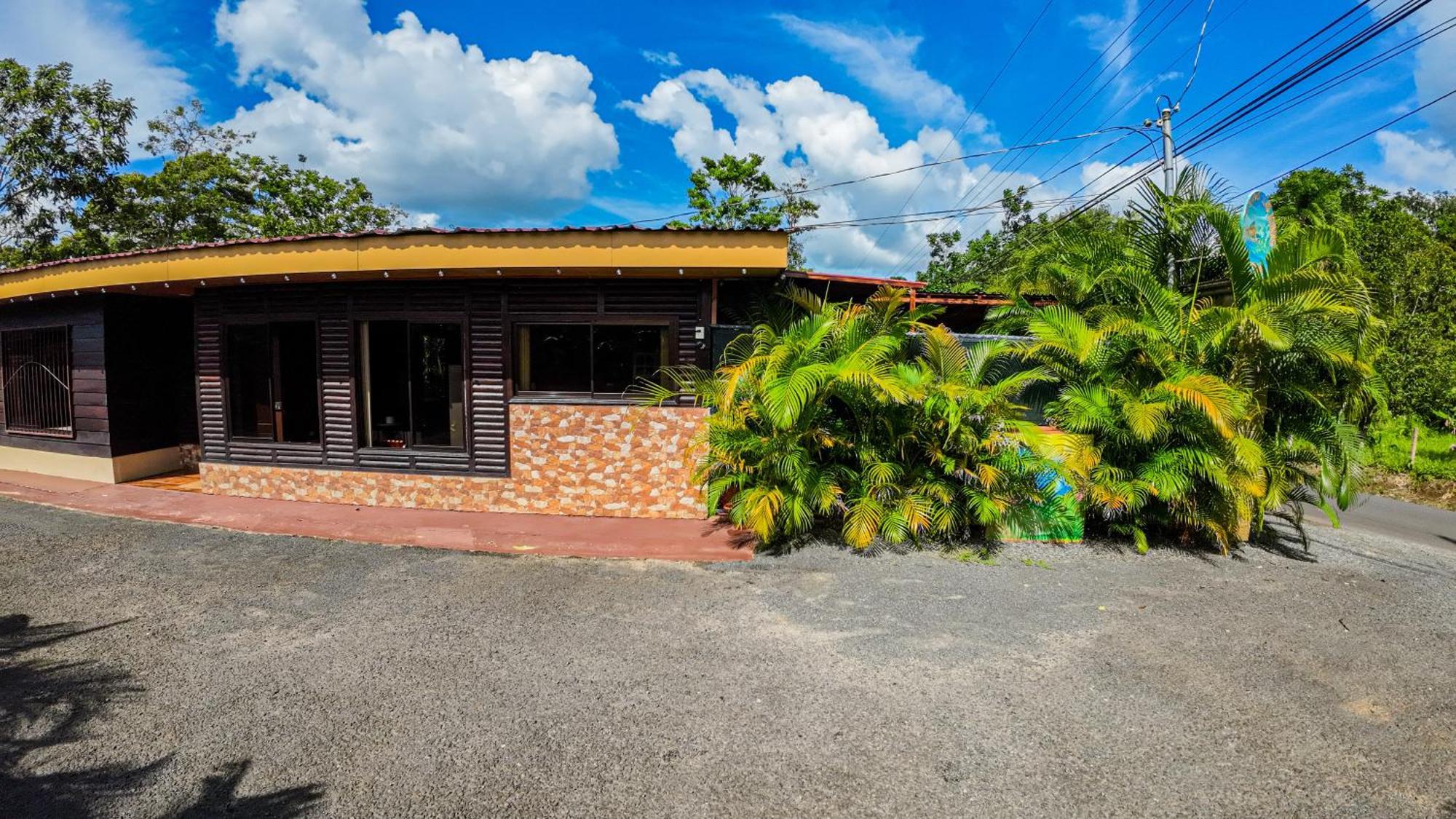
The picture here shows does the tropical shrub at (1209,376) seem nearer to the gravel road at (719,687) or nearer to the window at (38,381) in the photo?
the gravel road at (719,687)

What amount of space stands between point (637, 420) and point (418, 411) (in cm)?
266

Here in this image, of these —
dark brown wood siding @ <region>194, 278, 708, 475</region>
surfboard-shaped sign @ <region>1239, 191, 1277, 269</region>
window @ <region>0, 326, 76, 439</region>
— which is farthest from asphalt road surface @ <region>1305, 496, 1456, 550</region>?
window @ <region>0, 326, 76, 439</region>

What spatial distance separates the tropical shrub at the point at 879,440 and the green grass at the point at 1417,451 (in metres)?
8.32

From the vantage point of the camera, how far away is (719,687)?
11.7ft

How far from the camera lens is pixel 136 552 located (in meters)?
5.87

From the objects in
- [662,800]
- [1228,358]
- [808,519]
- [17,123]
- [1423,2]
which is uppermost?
[17,123]

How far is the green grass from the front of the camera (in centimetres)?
1050

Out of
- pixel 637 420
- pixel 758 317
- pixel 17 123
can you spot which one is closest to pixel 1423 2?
pixel 758 317

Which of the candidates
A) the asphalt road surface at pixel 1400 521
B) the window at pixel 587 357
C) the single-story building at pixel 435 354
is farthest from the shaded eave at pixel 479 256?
the asphalt road surface at pixel 1400 521

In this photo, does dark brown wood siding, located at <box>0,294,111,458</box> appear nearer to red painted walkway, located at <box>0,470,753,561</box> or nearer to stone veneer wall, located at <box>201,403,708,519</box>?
red painted walkway, located at <box>0,470,753,561</box>

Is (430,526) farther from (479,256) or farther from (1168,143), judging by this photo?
(1168,143)

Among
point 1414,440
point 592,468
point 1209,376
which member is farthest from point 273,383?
point 1414,440

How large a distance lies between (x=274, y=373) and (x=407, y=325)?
198 cm

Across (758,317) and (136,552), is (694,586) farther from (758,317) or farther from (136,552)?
(136,552)
